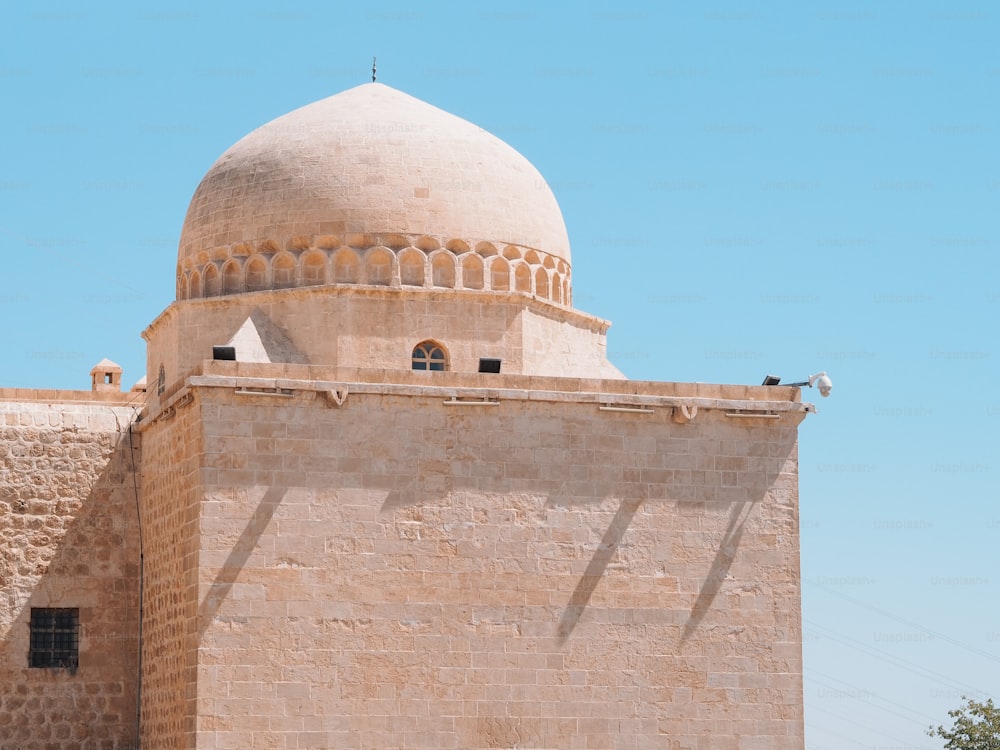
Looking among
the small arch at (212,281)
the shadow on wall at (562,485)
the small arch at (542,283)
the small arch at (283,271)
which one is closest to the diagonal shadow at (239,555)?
the shadow on wall at (562,485)

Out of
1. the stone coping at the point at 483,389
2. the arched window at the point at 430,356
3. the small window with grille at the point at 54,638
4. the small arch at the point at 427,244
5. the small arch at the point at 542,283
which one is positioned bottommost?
the small window with grille at the point at 54,638

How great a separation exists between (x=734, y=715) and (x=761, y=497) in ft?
6.78

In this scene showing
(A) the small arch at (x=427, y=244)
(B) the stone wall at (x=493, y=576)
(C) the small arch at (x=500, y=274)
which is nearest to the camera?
(B) the stone wall at (x=493, y=576)

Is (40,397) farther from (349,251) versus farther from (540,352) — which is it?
(540,352)

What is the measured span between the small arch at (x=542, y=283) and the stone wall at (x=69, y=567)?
14.7 feet

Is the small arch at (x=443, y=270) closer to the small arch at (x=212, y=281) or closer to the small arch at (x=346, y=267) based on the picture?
the small arch at (x=346, y=267)

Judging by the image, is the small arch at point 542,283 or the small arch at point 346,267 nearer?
the small arch at point 346,267

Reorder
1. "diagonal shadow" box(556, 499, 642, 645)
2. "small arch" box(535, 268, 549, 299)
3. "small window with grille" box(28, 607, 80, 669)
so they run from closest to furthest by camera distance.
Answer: "diagonal shadow" box(556, 499, 642, 645), "small window with grille" box(28, 607, 80, 669), "small arch" box(535, 268, 549, 299)

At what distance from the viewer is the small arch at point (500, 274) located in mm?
19391

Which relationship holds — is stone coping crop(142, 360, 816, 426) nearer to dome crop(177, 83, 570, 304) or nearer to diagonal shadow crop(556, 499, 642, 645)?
diagonal shadow crop(556, 499, 642, 645)

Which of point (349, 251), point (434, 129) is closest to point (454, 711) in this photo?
point (349, 251)

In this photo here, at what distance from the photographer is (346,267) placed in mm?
18969

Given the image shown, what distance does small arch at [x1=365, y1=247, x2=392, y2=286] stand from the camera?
62.2 feet

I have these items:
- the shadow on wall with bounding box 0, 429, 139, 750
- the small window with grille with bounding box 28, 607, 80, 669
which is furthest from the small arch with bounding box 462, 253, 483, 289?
the small window with grille with bounding box 28, 607, 80, 669
